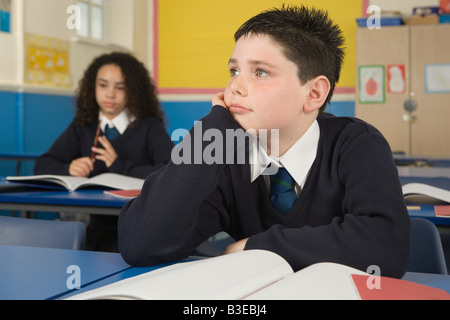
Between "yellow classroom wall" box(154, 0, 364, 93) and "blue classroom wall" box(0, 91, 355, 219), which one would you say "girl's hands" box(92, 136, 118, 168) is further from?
"yellow classroom wall" box(154, 0, 364, 93)

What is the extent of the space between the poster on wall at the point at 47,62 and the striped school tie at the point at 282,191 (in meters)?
3.70

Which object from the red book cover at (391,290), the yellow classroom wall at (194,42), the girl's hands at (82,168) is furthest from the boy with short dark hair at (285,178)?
the yellow classroom wall at (194,42)

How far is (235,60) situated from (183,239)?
377mm

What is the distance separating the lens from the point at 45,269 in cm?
90

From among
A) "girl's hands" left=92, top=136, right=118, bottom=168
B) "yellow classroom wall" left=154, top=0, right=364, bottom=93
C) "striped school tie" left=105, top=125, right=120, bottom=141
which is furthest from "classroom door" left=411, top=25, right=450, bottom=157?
"girl's hands" left=92, top=136, right=118, bottom=168

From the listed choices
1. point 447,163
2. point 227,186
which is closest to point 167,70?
point 447,163

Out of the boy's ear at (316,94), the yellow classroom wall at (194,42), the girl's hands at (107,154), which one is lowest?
the girl's hands at (107,154)

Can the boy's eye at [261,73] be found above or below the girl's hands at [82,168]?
above

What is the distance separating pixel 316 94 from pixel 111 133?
1.74 metres

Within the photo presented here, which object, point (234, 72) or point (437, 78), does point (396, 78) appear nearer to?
point (437, 78)

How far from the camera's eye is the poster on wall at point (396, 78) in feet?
17.9

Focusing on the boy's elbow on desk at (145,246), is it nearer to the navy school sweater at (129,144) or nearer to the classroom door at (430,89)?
the navy school sweater at (129,144)

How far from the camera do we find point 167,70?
6.32m
